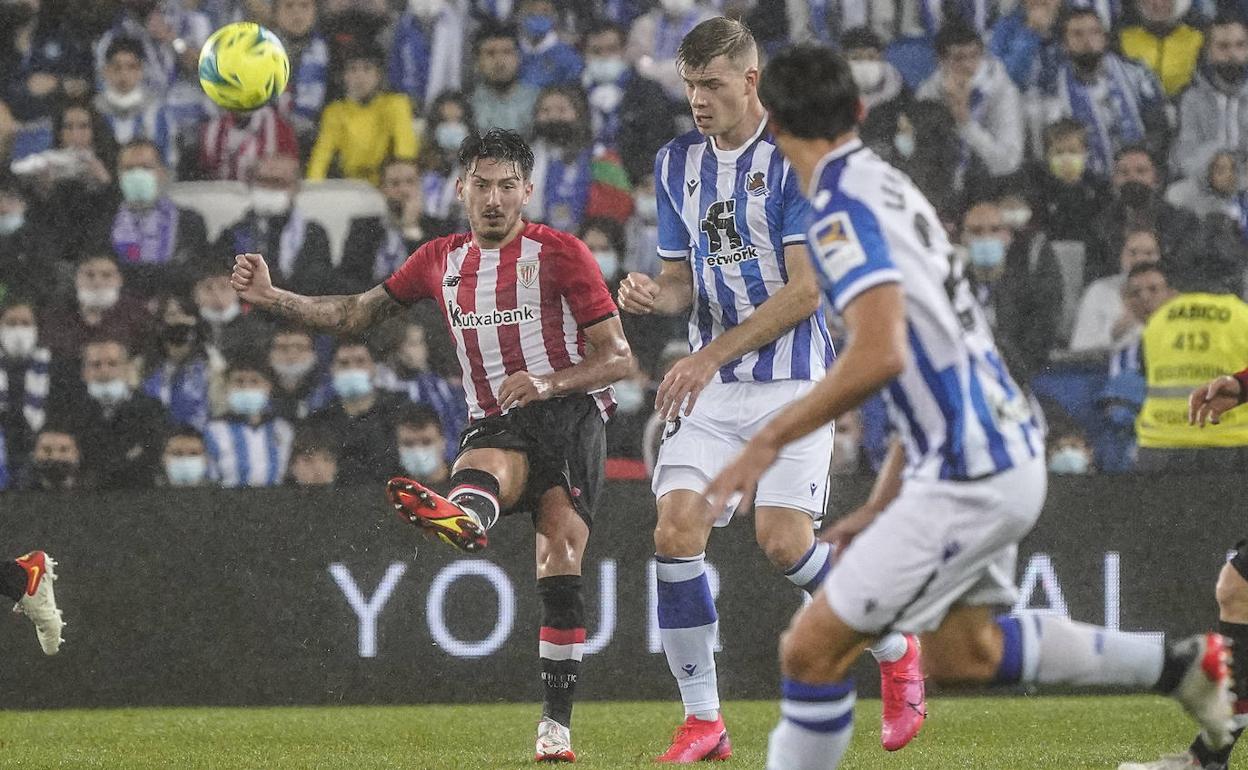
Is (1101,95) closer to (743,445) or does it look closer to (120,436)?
(743,445)

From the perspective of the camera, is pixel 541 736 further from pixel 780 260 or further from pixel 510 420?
pixel 780 260

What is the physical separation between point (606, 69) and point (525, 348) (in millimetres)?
5018

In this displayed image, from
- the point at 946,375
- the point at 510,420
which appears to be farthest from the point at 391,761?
the point at 946,375

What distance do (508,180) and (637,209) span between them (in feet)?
13.9

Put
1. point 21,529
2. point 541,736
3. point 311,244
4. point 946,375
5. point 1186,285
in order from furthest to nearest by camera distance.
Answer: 1. point 311,244
2. point 1186,285
3. point 21,529
4. point 541,736
5. point 946,375

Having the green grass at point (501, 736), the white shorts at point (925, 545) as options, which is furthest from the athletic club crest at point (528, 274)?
the white shorts at point (925, 545)

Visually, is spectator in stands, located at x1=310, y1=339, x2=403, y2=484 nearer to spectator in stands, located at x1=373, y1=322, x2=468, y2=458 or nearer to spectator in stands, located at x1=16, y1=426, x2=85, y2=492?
spectator in stands, located at x1=373, y1=322, x2=468, y2=458

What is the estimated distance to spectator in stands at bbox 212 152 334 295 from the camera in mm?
10295

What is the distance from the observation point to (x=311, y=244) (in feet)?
34.0

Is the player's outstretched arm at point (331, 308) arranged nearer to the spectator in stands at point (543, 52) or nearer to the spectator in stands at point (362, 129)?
A: the spectator in stands at point (362, 129)

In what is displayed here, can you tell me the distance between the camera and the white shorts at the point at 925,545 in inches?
155

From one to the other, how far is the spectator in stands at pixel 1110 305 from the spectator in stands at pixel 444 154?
3.59m

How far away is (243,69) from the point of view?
785 centimetres

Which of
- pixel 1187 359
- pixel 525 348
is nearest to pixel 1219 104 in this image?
pixel 1187 359
